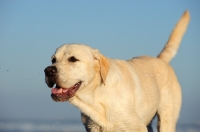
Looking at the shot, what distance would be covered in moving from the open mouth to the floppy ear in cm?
37

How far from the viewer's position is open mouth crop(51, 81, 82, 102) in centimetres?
764

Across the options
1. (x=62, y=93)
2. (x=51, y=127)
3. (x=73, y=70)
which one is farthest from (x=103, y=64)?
(x=51, y=127)

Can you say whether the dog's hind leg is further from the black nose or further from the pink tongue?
the black nose

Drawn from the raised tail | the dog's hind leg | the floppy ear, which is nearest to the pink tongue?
the floppy ear

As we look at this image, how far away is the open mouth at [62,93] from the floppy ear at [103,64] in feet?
1.21

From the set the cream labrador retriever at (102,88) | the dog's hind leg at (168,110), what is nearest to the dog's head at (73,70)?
the cream labrador retriever at (102,88)

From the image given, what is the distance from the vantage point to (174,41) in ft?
34.3

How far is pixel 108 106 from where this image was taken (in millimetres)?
7949

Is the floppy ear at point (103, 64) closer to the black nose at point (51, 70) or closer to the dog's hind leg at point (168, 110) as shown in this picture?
the black nose at point (51, 70)

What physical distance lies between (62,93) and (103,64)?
744mm

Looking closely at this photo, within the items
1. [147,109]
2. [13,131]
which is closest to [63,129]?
[13,131]

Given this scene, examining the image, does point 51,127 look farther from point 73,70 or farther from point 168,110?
point 73,70

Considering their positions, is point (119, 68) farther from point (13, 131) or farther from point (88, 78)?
point (13, 131)

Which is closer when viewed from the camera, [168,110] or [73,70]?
[73,70]
